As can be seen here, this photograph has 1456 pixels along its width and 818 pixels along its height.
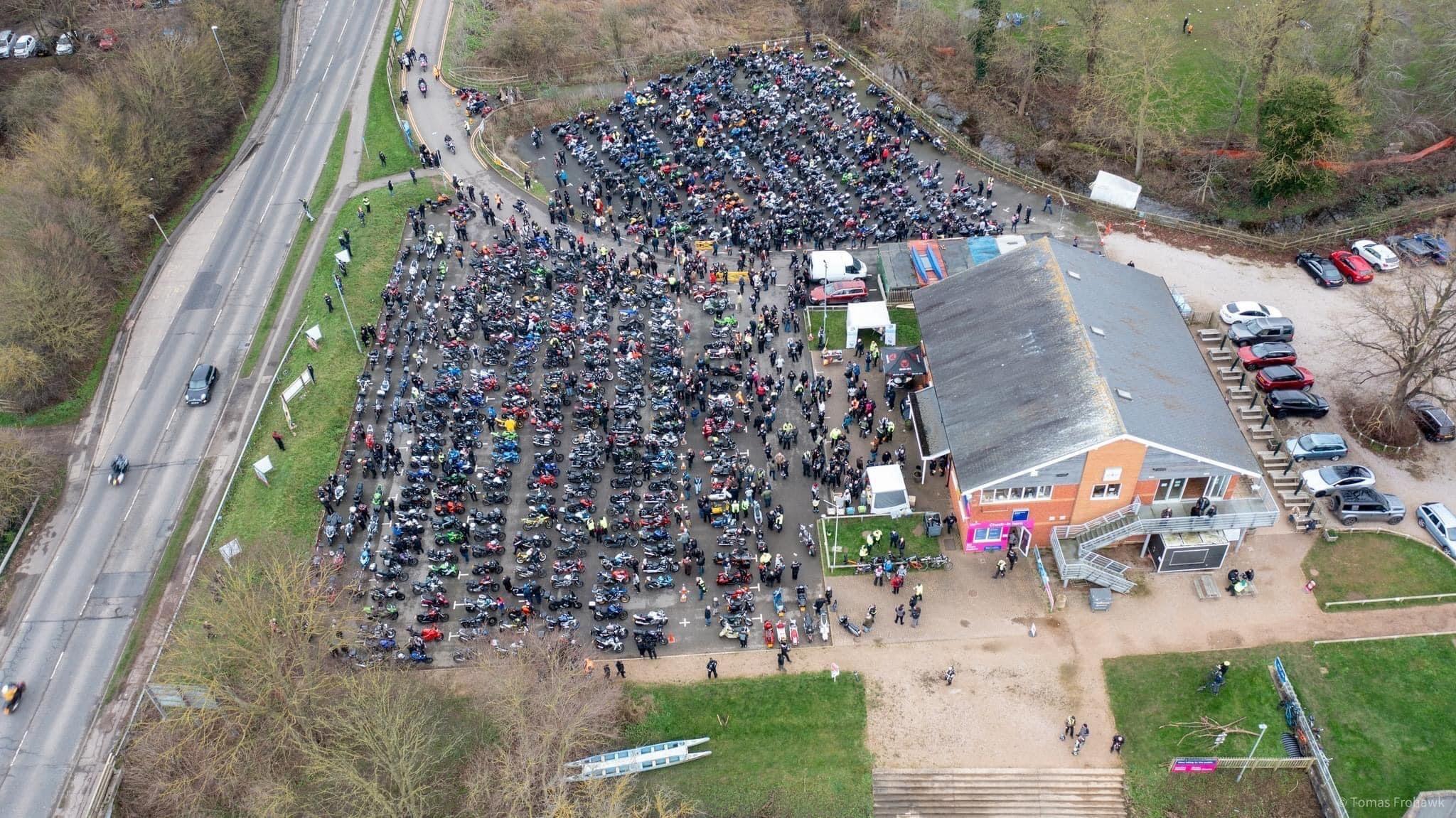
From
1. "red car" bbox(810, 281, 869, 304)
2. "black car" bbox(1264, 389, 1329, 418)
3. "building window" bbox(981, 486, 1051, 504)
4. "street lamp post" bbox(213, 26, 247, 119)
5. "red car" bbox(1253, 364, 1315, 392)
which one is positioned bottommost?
"building window" bbox(981, 486, 1051, 504)

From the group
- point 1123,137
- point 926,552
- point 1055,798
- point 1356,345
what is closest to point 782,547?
point 926,552

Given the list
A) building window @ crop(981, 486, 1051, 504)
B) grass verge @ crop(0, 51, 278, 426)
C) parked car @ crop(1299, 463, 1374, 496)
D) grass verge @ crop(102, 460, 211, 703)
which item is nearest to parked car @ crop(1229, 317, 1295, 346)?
parked car @ crop(1299, 463, 1374, 496)

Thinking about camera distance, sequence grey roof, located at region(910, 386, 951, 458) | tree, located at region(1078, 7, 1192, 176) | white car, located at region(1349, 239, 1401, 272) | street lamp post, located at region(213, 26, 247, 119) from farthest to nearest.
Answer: street lamp post, located at region(213, 26, 247, 119) → tree, located at region(1078, 7, 1192, 176) → white car, located at region(1349, 239, 1401, 272) → grey roof, located at region(910, 386, 951, 458)

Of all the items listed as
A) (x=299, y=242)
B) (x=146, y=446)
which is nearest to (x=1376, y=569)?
(x=146, y=446)

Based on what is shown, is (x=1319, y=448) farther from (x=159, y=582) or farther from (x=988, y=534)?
(x=159, y=582)

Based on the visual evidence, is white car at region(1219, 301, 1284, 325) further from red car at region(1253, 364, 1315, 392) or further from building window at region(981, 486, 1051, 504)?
building window at region(981, 486, 1051, 504)

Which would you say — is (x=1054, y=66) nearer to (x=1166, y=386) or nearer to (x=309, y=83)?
(x=1166, y=386)

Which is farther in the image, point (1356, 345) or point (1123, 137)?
point (1123, 137)
